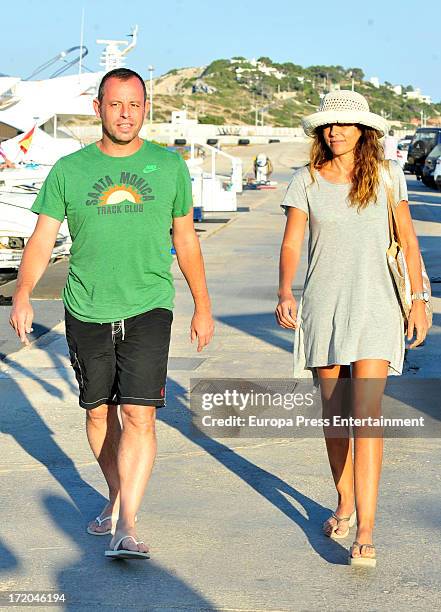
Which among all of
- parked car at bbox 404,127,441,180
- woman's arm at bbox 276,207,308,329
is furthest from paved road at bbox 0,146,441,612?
parked car at bbox 404,127,441,180

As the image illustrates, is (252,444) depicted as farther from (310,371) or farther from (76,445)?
(310,371)

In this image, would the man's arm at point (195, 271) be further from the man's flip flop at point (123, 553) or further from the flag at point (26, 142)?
the flag at point (26, 142)

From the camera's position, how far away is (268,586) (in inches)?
182

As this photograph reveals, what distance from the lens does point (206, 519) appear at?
5.55m

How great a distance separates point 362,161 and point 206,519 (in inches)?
70.2

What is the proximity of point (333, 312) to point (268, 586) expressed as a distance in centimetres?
115

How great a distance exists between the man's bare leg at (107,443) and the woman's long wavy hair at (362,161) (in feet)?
4.46

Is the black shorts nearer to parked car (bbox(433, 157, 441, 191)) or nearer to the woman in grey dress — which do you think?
the woman in grey dress

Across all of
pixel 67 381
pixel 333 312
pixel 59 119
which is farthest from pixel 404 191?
pixel 59 119

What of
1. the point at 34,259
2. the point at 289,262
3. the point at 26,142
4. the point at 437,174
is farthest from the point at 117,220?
the point at 437,174

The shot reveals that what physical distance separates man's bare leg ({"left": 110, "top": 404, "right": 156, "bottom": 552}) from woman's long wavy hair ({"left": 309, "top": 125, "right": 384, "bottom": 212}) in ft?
3.98

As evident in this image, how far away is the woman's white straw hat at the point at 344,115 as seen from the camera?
501 cm

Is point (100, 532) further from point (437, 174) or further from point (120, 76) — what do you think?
point (437, 174)

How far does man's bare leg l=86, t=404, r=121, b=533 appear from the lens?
527cm
